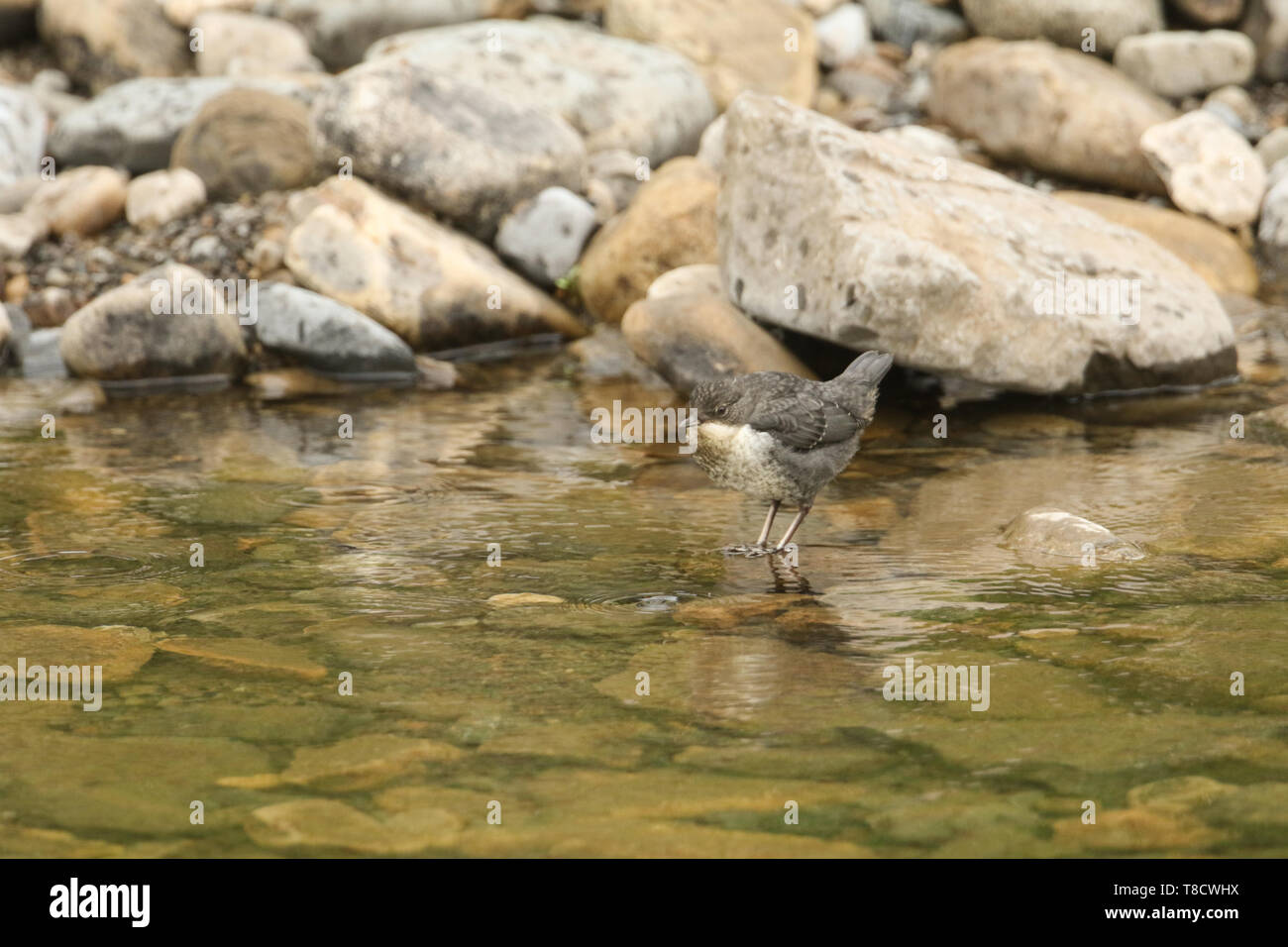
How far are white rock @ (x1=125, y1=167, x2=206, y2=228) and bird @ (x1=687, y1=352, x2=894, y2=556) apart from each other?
7595mm

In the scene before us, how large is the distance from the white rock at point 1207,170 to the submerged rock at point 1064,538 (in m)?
7.09

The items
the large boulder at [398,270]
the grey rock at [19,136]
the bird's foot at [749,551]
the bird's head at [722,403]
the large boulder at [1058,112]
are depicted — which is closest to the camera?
the bird's head at [722,403]

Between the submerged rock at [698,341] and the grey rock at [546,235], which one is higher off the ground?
the grey rock at [546,235]

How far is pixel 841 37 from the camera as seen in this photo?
53.2 ft

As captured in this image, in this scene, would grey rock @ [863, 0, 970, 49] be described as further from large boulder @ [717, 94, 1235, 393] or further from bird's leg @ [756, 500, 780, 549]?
bird's leg @ [756, 500, 780, 549]

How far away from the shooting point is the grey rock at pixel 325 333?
1022cm

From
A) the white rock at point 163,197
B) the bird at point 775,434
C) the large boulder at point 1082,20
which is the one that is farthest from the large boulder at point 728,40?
the bird at point 775,434

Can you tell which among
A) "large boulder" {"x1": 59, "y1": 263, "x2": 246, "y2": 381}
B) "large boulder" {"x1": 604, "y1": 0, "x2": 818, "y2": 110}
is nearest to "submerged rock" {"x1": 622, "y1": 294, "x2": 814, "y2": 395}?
"large boulder" {"x1": 59, "y1": 263, "x2": 246, "y2": 381}

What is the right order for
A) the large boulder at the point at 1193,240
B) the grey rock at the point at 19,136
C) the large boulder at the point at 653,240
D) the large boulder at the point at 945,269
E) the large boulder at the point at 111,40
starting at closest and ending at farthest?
the large boulder at the point at 945,269 < the large boulder at the point at 653,240 < the large boulder at the point at 1193,240 < the grey rock at the point at 19,136 < the large boulder at the point at 111,40

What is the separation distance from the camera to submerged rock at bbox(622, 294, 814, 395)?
9078 mm

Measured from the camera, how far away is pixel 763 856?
3518 mm

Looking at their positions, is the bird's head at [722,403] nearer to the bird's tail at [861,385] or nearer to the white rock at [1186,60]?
the bird's tail at [861,385]

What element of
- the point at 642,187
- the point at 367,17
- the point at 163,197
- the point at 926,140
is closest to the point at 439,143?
the point at 642,187

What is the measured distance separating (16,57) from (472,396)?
922cm
